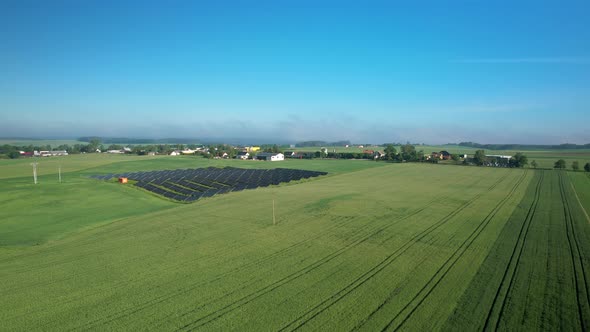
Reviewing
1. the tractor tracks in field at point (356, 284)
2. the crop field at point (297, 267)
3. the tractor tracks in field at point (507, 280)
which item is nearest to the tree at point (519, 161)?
the crop field at point (297, 267)

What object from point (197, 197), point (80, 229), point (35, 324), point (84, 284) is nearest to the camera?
point (35, 324)

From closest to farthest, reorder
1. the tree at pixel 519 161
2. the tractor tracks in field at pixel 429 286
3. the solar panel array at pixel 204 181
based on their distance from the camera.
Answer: the tractor tracks in field at pixel 429 286, the solar panel array at pixel 204 181, the tree at pixel 519 161

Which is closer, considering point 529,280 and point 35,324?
point 35,324

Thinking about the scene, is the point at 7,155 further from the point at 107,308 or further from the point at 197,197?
the point at 107,308

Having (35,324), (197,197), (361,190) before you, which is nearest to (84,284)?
(35,324)

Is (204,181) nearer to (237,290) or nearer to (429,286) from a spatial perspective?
(237,290)

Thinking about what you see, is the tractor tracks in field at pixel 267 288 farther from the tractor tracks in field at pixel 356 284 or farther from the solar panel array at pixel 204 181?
the solar panel array at pixel 204 181
